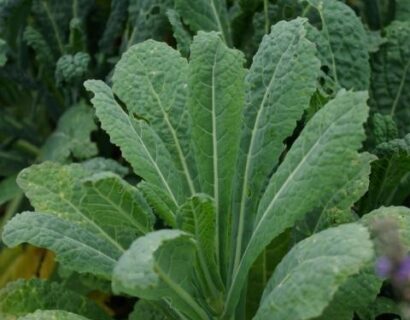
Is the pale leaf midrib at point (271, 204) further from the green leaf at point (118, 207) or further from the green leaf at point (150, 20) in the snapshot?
the green leaf at point (150, 20)

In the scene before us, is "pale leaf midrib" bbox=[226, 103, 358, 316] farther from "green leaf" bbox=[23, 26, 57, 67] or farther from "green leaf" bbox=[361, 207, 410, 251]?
"green leaf" bbox=[23, 26, 57, 67]

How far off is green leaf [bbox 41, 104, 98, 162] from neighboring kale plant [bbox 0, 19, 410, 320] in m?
0.29

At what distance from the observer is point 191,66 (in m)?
0.95

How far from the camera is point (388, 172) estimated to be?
107 centimetres

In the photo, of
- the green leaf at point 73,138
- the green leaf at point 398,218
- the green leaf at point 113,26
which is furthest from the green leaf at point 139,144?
the green leaf at point 113,26

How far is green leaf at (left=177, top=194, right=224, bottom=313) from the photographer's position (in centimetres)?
86

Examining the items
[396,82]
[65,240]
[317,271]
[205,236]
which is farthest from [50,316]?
[396,82]

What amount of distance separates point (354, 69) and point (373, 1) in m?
0.24

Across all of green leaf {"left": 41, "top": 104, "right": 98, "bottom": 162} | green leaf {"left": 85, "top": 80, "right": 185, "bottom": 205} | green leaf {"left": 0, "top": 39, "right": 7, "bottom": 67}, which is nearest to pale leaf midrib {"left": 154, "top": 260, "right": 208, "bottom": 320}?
green leaf {"left": 85, "top": 80, "right": 185, "bottom": 205}

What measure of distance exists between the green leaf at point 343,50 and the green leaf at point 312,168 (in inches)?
10.7

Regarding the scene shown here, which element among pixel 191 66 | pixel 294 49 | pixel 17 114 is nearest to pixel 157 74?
pixel 191 66

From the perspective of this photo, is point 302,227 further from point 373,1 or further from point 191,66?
point 373,1

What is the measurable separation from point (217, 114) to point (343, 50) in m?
0.26

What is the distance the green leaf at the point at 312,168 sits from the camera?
825 millimetres
